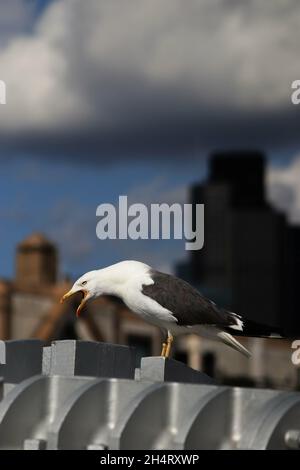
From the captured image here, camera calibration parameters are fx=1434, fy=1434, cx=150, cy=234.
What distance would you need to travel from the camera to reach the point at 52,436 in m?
12.4

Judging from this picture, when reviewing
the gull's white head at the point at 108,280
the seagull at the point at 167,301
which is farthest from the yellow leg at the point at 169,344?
the gull's white head at the point at 108,280

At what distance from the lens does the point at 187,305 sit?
14977 millimetres

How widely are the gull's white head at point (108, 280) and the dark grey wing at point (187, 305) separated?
0.70ft

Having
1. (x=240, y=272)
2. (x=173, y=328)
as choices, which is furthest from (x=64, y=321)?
(x=240, y=272)

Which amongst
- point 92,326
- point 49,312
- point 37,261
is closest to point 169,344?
point 49,312

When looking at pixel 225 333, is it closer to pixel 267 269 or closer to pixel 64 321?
pixel 64 321

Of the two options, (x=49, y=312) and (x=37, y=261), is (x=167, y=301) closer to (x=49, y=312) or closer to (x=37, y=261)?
(x=49, y=312)

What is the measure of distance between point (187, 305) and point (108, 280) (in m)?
0.88

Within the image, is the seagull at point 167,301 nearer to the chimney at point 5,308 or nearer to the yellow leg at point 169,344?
the yellow leg at point 169,344

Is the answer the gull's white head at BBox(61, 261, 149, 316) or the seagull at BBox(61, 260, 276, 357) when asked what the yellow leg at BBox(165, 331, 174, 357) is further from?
the gull's white head at BBox(61, 261, 149, 316)

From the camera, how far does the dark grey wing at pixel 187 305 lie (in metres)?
14.9

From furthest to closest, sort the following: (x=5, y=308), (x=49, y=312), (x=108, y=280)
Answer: (x=49, y=312), (x=5, y=308), (x=108, y=280)

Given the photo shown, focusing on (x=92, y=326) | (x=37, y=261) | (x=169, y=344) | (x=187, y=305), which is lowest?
(x=169, y=344)
